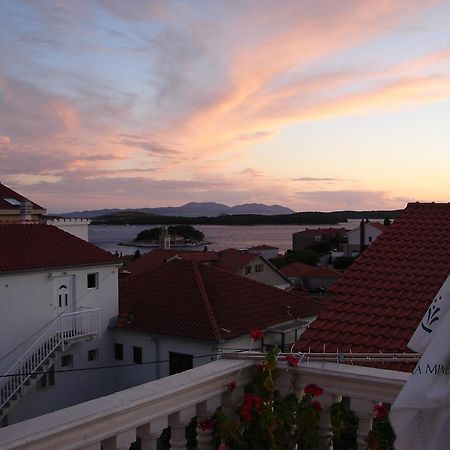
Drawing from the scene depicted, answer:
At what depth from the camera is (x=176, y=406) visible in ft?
8.30

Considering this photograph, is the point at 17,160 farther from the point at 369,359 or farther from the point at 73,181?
the point at 369,359

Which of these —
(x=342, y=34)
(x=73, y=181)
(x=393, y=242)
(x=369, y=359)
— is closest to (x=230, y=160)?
(x=73, y=181)

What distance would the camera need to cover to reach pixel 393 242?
7883 millimetres

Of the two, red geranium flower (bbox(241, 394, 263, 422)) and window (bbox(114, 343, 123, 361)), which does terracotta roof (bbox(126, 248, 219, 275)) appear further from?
red geranium flower (bbox(241, 394, 263, 422))

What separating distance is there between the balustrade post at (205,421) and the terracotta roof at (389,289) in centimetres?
318

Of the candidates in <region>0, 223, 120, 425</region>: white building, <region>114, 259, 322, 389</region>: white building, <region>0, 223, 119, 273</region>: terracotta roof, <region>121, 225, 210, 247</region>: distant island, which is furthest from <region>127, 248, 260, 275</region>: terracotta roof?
<region>121, 225, 210, 247</region>: distant island

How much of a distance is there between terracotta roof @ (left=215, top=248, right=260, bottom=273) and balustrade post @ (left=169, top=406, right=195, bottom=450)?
115 feet

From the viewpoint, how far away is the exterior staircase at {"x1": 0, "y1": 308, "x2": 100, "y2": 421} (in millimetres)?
17172

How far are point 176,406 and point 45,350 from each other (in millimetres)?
17575

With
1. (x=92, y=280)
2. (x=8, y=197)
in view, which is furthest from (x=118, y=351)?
(x=8, y=197)

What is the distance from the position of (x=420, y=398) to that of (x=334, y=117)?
61.9 ft

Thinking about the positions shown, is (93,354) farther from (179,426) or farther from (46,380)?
(179,426)

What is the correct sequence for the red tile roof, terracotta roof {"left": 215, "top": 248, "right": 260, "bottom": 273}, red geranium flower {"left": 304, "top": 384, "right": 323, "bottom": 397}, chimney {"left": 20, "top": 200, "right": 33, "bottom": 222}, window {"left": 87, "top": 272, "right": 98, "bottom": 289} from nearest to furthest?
red geranium flower {"left": 304, "top": 384, "right": 323, "bottom": 397} → window {"left": 87, "top": 272, "right": 98, "bottom": 289} → chimney {"left": 20, "top": 200, "right": 33, "bottom": 222} → terracotta roof {"left": 215, "top": 248, "right": 260, "bottom": 273} → the red tile roof

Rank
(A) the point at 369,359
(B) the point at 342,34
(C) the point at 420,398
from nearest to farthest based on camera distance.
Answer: (C) the point at 420,398 → (A) the point at 369,359 → (B) the point at 342,34
